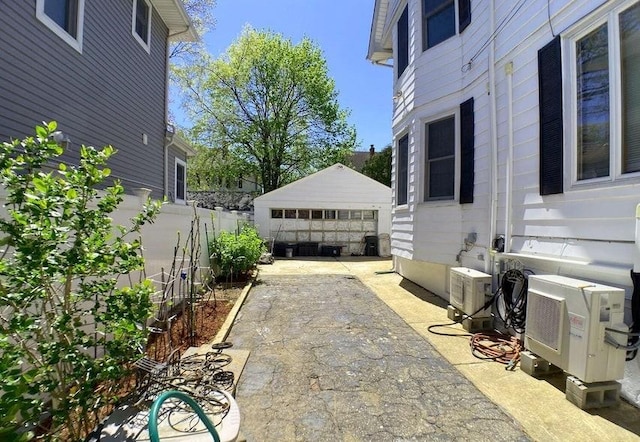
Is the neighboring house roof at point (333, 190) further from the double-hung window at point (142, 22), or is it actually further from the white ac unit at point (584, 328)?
the white ac unit at point (584, 328)

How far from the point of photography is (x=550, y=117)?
12.5 feet

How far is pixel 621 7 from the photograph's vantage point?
2992 millimetres

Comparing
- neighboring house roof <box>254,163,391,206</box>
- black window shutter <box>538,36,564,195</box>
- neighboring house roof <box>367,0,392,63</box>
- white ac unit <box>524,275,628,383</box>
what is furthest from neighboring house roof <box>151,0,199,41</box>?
white ac unit <box>524,275,628,383</box>

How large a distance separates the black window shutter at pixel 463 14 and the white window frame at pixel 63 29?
6170 mm

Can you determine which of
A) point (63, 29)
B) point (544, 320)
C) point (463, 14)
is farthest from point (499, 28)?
point (63, 29)

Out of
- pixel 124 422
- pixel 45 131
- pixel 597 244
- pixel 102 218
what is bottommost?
pixel 124 422

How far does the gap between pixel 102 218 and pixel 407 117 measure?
21.1 feet

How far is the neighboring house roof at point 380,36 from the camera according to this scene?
901cm

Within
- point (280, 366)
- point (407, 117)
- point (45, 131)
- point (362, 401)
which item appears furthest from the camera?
point (407, 117)

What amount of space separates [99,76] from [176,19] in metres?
3.83

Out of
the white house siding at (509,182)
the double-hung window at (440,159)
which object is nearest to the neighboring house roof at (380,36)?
the white house siding at (509,182)

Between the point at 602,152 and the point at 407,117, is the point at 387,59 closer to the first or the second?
the point at 407,117

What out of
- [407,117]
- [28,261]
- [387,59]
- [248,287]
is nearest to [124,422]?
[28,261]

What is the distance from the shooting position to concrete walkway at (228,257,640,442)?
8.29ft
